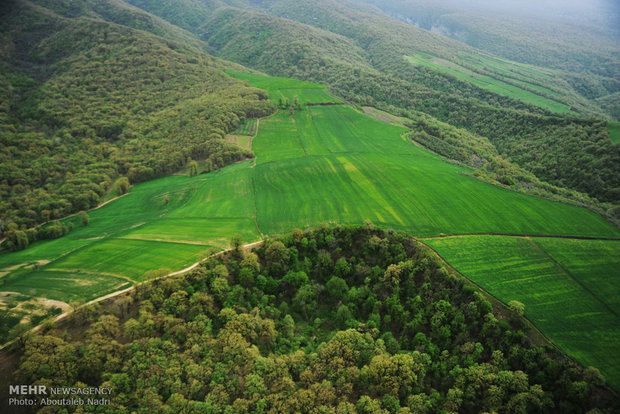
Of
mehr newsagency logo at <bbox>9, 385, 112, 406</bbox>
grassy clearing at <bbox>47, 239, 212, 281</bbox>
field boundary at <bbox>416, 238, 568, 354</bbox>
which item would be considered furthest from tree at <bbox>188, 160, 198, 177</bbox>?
field boundary at <bbox>416, 238, 568, 354</bbox>

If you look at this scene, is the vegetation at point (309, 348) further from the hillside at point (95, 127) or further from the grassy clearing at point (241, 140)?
the grassy clearing at point (241, 140)

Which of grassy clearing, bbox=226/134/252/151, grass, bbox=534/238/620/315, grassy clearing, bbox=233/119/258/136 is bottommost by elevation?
grass, bbox=534/238/620/315

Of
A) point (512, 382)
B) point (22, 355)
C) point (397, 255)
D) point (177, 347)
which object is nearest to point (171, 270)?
point (177, 347)

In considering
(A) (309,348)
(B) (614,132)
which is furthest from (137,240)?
(B) (614,132)

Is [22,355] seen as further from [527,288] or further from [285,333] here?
[527,288]

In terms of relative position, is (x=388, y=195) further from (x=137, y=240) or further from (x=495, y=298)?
(x=137, y=240)

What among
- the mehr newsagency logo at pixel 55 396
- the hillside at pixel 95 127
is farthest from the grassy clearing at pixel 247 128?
the mehr newsagency logo at pixel 55 396

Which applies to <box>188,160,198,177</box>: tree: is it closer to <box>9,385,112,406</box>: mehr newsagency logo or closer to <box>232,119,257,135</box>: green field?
<box>232,119,257,135</box>: green field
